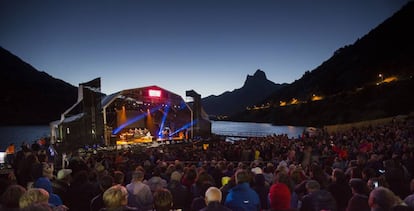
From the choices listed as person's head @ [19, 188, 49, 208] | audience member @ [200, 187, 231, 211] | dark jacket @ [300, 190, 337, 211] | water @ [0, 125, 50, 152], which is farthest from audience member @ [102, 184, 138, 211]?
water @ [0, 125, 50, 152]

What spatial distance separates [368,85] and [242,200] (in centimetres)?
8091

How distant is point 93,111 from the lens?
67.3 feet

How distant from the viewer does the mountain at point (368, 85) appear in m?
59.0

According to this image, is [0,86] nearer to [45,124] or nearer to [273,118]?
[45,124]

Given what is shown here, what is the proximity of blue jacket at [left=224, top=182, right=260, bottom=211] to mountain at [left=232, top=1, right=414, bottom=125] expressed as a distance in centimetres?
5526

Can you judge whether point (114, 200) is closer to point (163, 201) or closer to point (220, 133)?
point (163, 201)

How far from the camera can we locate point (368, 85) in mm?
74812

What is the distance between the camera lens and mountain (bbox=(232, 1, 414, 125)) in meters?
59.0

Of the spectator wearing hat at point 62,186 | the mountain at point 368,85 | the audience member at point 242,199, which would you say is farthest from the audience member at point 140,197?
the mountain at point 368,85

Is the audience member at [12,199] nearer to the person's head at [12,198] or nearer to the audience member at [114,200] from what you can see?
the person's head at [12,198]

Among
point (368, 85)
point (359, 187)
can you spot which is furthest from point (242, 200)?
point (368, 85)

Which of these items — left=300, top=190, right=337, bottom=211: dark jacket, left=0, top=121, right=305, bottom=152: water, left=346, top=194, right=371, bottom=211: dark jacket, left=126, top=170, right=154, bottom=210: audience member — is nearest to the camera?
left=346, top=194, right=371, bottom=211: dark jacket

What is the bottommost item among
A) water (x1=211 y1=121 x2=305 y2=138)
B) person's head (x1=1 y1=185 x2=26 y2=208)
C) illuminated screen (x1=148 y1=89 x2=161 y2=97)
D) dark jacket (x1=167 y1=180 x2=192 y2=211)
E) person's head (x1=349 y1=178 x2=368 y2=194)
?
water (x1=211 y1=121 x2=305 y2=138)

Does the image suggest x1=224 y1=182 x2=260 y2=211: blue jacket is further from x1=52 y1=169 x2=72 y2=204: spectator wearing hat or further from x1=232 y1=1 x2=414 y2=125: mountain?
x1=232 y1=1 x2=414 y2=125: mountain
